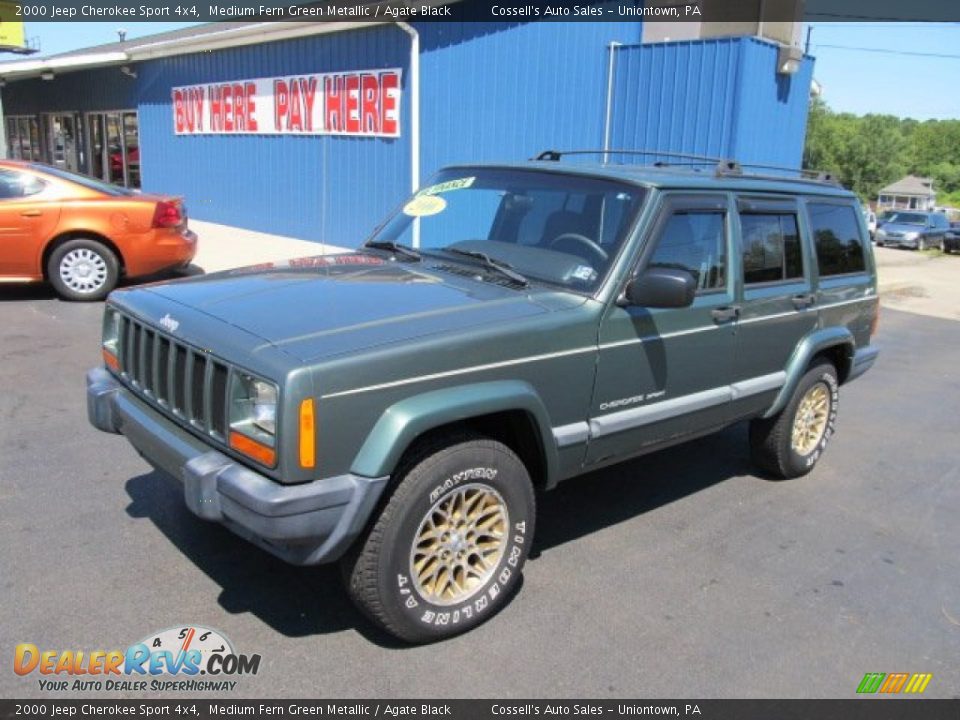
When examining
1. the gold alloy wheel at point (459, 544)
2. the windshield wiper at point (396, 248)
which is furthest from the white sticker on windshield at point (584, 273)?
the gold alloy wheel at point (459, 544)

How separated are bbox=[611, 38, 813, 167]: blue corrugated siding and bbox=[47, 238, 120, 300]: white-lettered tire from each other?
6189mm

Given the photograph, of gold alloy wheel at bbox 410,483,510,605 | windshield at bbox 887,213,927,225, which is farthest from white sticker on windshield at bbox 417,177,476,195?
windshield at bbox 887,213,927,225

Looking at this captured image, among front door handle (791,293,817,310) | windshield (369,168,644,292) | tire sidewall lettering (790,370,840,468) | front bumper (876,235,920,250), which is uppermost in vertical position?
windshield (369,168,644,292)

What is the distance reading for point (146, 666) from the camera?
9.76 ft

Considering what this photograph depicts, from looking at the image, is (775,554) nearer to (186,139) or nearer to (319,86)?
(319,86)

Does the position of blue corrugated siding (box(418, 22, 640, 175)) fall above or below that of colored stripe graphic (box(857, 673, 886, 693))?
above

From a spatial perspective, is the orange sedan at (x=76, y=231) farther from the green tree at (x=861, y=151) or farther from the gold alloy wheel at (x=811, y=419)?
the green tree at (x=861, y=151)

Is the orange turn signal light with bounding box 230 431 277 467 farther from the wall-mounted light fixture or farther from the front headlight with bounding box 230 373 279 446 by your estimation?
the wall-mounted light fixture

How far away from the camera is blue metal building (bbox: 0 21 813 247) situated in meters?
9.63

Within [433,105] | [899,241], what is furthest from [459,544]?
[899,241]

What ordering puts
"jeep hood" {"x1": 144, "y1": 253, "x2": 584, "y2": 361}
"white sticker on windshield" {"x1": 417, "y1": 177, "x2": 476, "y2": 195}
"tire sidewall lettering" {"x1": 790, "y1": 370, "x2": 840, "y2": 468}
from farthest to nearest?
"tire sidewall lettering" {"x1": 790, "y1": 370, "x2": 840, "y2": 468}, "white sticker on windshield" {"x1": 417, "y1": 177, "x2": 476, "y2": 195}, "jeep hood" {"x1": 144, "y1": 253, "x2": 584, "y2": 361}

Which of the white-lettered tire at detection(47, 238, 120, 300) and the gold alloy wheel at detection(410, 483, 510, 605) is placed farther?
the white-lettered tire at detection(47, 238, 120, 300)

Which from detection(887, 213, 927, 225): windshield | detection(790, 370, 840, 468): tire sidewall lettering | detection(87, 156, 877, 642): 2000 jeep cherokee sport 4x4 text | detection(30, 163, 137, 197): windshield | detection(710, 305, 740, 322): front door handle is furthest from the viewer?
detection(887, 213, 927, 225): windshield

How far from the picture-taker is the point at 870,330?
18.3 feet
